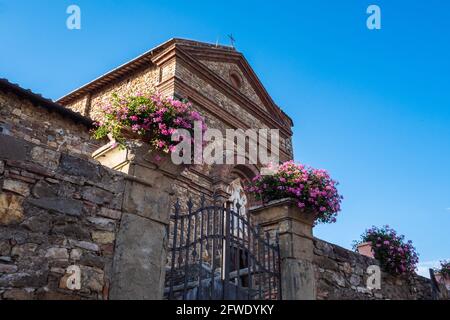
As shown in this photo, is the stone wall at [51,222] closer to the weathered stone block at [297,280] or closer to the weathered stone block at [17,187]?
the weathered stone block at [17,187]

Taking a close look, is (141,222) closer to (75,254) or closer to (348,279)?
(75,254)

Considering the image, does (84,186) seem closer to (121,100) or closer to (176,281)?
(121,100)

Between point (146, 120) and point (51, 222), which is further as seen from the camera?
point (146, 120)

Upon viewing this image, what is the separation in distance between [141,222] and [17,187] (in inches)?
48.6

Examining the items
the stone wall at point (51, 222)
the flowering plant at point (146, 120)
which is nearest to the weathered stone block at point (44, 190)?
the stone wall at point (51, 222)

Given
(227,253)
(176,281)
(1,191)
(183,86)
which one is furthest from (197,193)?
(1,191)

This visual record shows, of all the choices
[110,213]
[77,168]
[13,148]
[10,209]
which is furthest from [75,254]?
[13,148]

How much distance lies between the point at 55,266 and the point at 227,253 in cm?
210

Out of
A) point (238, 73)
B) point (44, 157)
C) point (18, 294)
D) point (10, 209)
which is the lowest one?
point (18, 294)

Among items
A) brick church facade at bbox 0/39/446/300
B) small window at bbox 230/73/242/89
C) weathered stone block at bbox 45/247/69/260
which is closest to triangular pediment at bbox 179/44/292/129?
small window at bbox 230/73/242/89

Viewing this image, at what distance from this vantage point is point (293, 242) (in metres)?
5.75

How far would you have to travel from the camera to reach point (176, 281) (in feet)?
20.5

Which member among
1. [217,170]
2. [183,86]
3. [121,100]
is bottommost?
[121,100]
